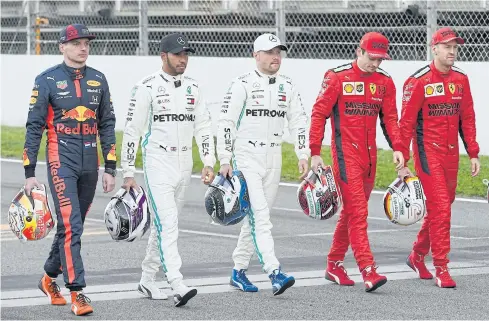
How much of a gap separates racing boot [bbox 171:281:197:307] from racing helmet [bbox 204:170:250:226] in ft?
2.76

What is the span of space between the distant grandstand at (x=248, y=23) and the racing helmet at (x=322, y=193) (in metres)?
8.12

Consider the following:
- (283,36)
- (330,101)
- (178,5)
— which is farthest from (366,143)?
(178,5)

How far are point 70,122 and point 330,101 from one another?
82.5 inches

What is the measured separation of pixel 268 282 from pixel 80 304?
1.85 metres

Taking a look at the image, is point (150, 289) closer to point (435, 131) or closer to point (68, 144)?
point (68, 144)

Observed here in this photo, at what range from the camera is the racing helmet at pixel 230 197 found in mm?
10062

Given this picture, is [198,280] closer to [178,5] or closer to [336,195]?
[336,195]

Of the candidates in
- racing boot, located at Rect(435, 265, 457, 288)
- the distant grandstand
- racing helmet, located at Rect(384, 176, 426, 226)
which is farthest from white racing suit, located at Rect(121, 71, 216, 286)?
the distant grandstand

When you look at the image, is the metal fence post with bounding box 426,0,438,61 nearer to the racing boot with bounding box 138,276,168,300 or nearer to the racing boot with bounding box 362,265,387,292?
the racing boot with bounding box 362,265,387,292

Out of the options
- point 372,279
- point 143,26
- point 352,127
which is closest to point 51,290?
point 372,279

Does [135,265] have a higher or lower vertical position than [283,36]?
lower

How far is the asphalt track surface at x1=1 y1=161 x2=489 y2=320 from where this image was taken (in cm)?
923

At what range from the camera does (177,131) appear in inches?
383

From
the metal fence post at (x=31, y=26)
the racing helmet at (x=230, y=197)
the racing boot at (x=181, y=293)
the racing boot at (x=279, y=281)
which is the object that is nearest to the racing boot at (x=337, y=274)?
the racing boot at (x=279, y=281)
